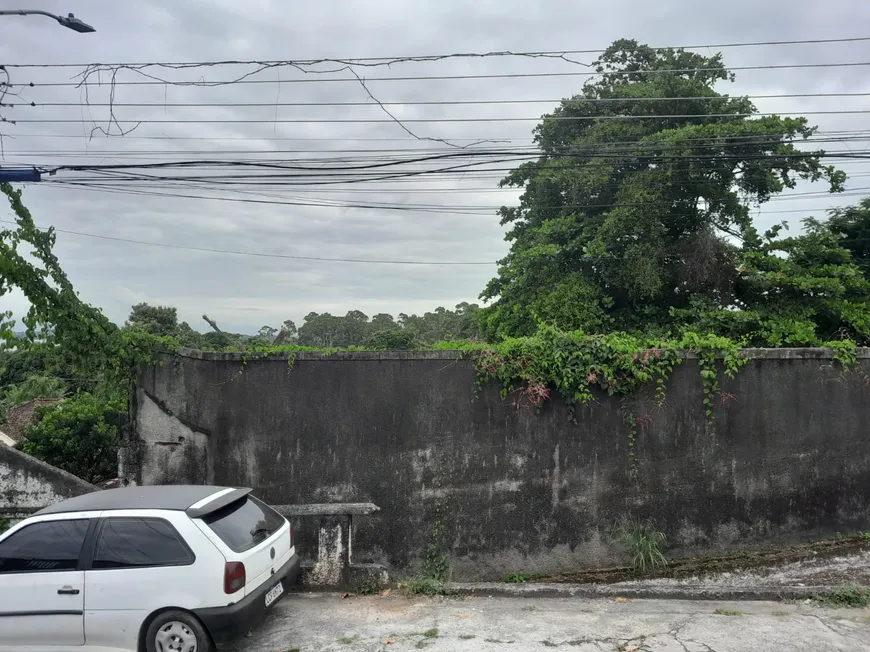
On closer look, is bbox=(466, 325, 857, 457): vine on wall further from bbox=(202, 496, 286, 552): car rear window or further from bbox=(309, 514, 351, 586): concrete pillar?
bbox=(202, 496, 286, 552): car rear window

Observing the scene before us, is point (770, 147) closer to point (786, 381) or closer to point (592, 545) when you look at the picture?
point (786, 381)

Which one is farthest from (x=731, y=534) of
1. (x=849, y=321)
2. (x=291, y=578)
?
(x=291, y=578)

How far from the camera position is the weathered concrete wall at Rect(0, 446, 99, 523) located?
7.48m

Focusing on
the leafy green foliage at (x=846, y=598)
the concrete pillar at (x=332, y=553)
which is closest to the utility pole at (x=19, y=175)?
the concrete pillar at (x=332, y=553)

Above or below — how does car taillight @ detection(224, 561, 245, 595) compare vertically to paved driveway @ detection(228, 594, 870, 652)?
above

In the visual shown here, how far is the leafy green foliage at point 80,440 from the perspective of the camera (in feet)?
31.3

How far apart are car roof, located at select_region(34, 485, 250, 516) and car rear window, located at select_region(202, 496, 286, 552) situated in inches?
3.8

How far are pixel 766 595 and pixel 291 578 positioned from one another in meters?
4.28

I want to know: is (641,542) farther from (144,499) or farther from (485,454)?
(144,499)

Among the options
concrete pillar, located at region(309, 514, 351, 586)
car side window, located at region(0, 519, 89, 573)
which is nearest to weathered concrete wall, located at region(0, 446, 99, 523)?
car side window, located at region(0, 519, 89, 573)

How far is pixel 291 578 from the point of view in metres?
4.97

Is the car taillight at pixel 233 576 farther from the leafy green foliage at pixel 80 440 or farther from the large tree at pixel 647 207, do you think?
the large tree at pixel 647 207

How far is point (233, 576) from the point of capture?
13.9 ft

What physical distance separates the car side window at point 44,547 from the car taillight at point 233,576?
3.80ft
